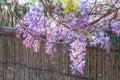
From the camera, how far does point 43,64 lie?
5.22 metres

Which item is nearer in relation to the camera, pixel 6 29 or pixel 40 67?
pixel 40 67

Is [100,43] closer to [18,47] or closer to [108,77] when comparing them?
[108,77]

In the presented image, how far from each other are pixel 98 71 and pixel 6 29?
5.88 ft

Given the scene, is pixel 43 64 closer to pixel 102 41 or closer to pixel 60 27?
pixel 102 41

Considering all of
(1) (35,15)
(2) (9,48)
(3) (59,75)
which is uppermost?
(1) (35,15)

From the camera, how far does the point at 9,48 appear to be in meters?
5.67

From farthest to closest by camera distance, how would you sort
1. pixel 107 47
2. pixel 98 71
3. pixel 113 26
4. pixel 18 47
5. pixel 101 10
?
pixel 18 47 → pixel 98 71 → pixel 107 47 → pixel 113 26 → pixel 101 10

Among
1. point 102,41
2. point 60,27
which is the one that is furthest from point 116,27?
point 60,27

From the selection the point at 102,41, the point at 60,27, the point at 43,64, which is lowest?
the point at 43,64

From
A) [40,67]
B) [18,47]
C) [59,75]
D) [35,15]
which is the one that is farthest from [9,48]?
[35,15]

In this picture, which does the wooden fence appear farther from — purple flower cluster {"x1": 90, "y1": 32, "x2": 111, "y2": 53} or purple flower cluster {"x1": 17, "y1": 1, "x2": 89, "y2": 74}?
purple flower cluster {"x1": 17, "y1": 1, "x2": 89, "y2": 74}

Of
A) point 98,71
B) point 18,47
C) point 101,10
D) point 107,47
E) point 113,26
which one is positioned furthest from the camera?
point 18,47

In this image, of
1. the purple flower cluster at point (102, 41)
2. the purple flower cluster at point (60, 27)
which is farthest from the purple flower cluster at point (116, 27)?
A: the purple flower cluster at point (60, 27)

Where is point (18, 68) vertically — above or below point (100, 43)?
below
